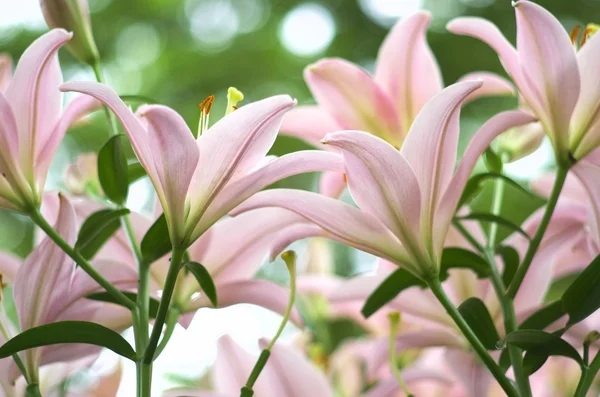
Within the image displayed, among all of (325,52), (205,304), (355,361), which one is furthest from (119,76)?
(205,304)

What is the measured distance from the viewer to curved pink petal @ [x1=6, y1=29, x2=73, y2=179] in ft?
0.96

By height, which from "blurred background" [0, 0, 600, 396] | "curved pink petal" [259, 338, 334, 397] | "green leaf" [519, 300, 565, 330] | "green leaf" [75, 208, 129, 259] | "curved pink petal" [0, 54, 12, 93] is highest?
"blurred background" [0, 0, 600, 396]

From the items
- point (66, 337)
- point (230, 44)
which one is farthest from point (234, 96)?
point (230, 44)

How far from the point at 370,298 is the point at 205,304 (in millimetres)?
75

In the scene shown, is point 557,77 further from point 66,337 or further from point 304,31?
point 304,31

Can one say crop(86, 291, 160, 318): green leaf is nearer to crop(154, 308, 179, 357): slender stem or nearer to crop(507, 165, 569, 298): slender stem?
crop(154, 308, 179, 357): slender stem

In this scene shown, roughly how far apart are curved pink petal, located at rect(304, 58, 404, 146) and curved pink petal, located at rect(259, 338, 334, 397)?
12 centimetres

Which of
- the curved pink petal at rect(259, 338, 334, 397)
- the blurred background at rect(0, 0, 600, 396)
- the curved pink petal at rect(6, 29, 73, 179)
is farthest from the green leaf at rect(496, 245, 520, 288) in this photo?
the blurred background at rect(0, 0, 600, 396)

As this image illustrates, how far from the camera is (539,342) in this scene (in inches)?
11.0

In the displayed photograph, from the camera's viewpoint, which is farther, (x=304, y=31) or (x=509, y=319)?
(x=304, y=31)

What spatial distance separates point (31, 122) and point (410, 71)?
191mm

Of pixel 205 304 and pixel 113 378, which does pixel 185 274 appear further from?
pixel 113 378

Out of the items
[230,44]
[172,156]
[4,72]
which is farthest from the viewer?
[230,44]

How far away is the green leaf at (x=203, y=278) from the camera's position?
302mm
